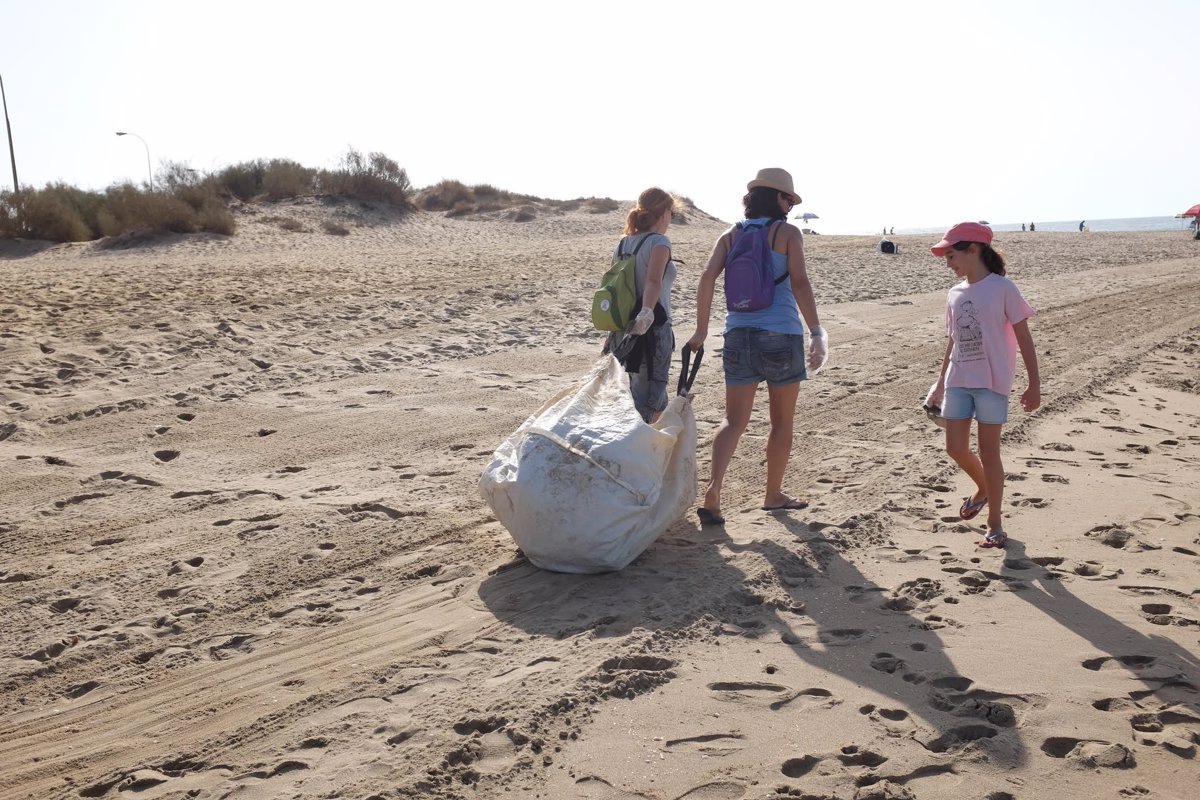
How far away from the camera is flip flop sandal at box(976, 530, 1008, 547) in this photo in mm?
4922

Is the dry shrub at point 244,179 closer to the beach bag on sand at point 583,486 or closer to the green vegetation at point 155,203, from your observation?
the green vegetation at point 155,203

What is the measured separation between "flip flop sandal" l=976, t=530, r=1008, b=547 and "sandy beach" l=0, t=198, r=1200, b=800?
0.09m

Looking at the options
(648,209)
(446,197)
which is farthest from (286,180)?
(648,209)

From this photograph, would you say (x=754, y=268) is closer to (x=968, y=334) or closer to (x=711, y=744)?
(x=968, y=334)

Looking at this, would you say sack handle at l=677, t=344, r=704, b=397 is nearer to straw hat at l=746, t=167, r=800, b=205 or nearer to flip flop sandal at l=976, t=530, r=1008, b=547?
straw hat at l=746, t=167, r=800, b=205

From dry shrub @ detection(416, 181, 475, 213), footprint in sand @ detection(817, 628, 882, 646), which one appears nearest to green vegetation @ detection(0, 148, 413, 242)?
dry shrub @ detection(416, 181, 475, 213)

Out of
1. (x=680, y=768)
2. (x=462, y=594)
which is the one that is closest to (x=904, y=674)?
(x=680, y=768)

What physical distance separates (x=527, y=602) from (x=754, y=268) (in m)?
1.93

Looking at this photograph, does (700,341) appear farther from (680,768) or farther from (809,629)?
(680,768)

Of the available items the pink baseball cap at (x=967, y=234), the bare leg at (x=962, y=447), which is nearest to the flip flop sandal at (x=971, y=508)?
the bare leg at (x=962, y=447)

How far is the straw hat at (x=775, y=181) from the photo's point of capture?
16.8ft

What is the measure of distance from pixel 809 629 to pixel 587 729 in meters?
1.14

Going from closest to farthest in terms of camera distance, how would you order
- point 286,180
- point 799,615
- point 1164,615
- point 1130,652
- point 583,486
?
point 1130,652 < point 1164,615 < point 799,615 < point 583,486 < point 286,180

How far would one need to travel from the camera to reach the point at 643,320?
17.6ft
